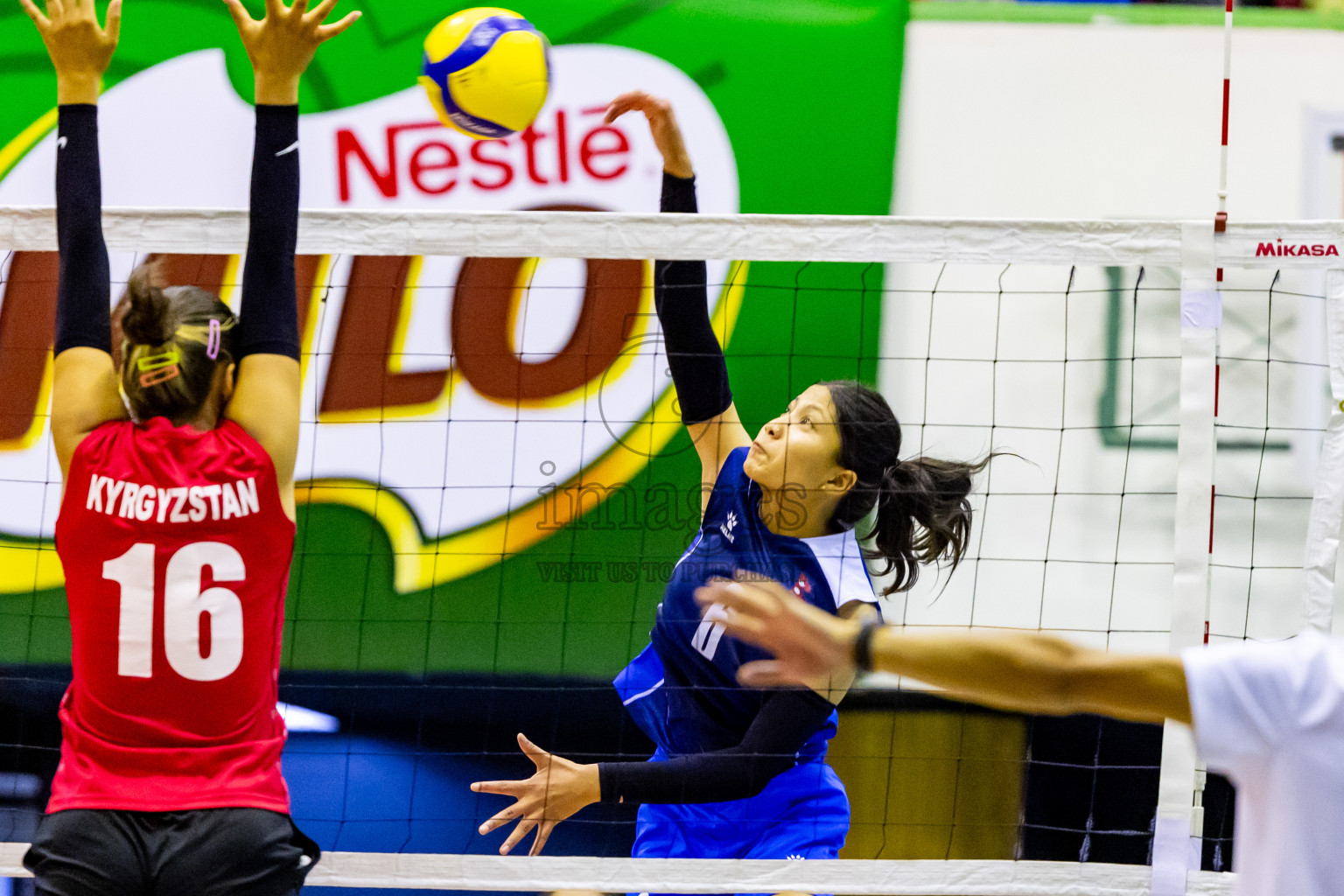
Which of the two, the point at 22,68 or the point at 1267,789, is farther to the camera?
the point at 22,68

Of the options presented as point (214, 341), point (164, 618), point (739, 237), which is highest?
point (739, 237)

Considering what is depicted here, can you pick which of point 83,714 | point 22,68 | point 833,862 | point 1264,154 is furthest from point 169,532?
point 1264,154

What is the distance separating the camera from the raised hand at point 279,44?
7.52 ft

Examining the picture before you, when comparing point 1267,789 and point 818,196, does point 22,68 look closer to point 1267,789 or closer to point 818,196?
point 818,196

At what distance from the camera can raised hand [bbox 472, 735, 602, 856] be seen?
2639 mm

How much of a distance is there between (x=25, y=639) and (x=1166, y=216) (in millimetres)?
4504

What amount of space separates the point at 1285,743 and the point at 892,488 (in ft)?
6.05

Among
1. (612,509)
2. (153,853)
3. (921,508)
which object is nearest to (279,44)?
(153,853)

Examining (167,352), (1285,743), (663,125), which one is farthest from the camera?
(663,125)

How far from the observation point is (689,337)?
9.98ft

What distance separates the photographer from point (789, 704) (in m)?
2.85

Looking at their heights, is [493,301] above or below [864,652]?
above

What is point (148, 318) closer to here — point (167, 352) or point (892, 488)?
point (167, 352)

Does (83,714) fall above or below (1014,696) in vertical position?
below
